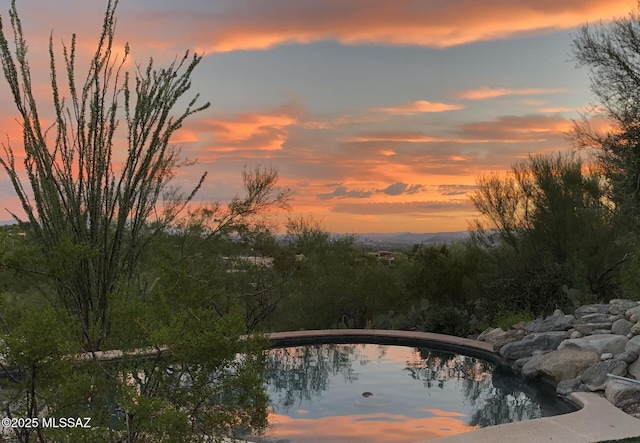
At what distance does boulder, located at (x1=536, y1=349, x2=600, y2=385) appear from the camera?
754 centimetres

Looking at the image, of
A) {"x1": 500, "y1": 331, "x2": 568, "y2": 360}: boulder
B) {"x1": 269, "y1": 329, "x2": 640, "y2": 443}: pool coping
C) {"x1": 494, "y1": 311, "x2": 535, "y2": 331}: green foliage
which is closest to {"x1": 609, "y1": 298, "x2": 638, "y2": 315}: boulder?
{"x1": 500, "y1": 331, "x2": 568, "y2": 360}: boulder

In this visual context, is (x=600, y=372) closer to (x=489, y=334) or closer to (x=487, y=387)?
(x=487, y=387)

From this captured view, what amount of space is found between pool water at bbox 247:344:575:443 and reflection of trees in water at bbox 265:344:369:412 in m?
0.01

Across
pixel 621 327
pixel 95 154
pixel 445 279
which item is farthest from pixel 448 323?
pixel 95 154

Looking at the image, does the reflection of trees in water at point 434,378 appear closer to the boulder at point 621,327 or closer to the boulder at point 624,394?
the boulder at point 624,394

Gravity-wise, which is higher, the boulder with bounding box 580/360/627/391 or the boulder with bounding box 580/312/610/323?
the boulder with bounding box 580/312/610/323

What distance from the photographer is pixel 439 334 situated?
10789mm

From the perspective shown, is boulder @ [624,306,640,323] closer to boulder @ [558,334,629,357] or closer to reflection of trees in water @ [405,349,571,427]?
boulder @ [558,334,629,357]

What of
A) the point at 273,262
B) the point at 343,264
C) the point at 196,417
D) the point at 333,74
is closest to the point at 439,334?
the point at 343,264

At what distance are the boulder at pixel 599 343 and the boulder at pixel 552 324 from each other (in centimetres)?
94

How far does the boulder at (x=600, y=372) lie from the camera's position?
6.92 metres

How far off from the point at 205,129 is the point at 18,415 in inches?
317

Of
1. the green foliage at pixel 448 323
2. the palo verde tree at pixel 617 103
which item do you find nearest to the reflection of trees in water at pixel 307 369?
the green foliage at pixel 448 323

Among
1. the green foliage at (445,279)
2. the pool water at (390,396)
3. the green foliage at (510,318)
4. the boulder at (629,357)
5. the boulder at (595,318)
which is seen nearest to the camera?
the pool water at (390,396)
